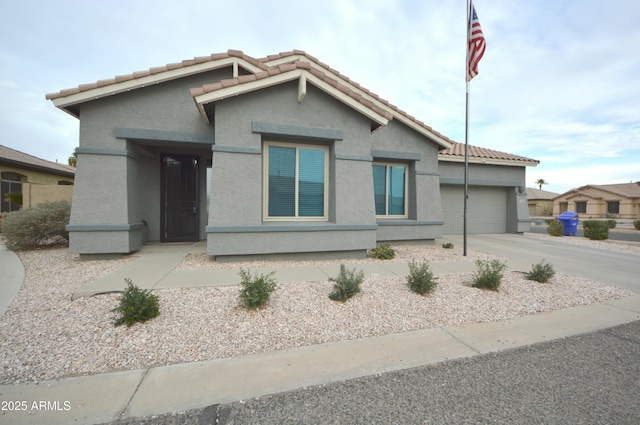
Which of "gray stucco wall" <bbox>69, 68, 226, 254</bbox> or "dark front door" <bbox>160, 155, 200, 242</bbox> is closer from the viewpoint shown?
"gray stucco wall" <bbox>69, 68, 226, 254</bbox>

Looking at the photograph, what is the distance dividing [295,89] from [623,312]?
7.49 m

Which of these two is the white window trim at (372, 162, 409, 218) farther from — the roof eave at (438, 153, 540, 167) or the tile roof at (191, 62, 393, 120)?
the tile roof at (191, 62, 393, 120)

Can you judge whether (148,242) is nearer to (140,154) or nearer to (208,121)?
(140,154)

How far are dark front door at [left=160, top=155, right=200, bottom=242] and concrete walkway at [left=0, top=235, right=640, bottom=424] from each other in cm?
412

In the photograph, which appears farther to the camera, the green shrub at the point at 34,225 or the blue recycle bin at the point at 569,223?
the blue recycle bin at the point at 569,223

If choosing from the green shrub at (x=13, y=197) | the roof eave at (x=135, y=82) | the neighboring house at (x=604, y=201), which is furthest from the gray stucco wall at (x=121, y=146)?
the neighboring house at (x=604, y=201)

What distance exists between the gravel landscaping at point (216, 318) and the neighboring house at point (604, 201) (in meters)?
45.6

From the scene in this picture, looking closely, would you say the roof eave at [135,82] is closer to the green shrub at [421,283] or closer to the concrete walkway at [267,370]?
the concrete walkway at [267,370]

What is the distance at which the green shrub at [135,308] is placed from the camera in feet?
10.7

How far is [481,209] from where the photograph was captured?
41.7 feet

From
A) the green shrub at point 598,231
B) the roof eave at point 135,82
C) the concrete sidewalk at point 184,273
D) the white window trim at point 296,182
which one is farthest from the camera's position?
the green shrub at point 598,231

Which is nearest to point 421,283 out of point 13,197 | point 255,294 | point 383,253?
point 383,253

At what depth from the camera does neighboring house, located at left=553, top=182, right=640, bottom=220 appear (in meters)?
34.8

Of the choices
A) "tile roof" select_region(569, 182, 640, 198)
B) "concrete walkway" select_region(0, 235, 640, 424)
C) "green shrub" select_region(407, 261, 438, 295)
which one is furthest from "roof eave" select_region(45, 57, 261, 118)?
"tile roof" select_region(569, 182, 640, 198)
